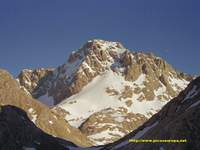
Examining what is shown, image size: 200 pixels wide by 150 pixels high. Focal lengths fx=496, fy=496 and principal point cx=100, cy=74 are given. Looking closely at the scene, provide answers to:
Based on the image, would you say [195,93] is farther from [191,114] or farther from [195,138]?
[195,138]

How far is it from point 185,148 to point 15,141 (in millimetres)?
77485

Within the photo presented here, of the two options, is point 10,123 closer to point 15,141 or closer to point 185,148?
point 15,141

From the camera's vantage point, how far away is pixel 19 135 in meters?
156

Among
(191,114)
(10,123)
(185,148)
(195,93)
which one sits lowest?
(185,148)

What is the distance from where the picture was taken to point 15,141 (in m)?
152

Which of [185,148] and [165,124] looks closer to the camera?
[185,148]

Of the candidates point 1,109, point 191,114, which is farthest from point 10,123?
point 191,114

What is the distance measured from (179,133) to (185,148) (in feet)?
17.5

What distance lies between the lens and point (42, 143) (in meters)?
162

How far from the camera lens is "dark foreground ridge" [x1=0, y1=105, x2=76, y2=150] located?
150 meters

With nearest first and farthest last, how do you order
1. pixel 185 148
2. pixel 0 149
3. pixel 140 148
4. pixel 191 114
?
pixel 185 148
pixel 191 114
pixel 140 148
pixel 0 149

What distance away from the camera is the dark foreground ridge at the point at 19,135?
14969 centimetres

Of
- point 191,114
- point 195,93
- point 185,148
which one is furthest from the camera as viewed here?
point 195,93

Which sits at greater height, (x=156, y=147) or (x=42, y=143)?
(x=42, y=143)
